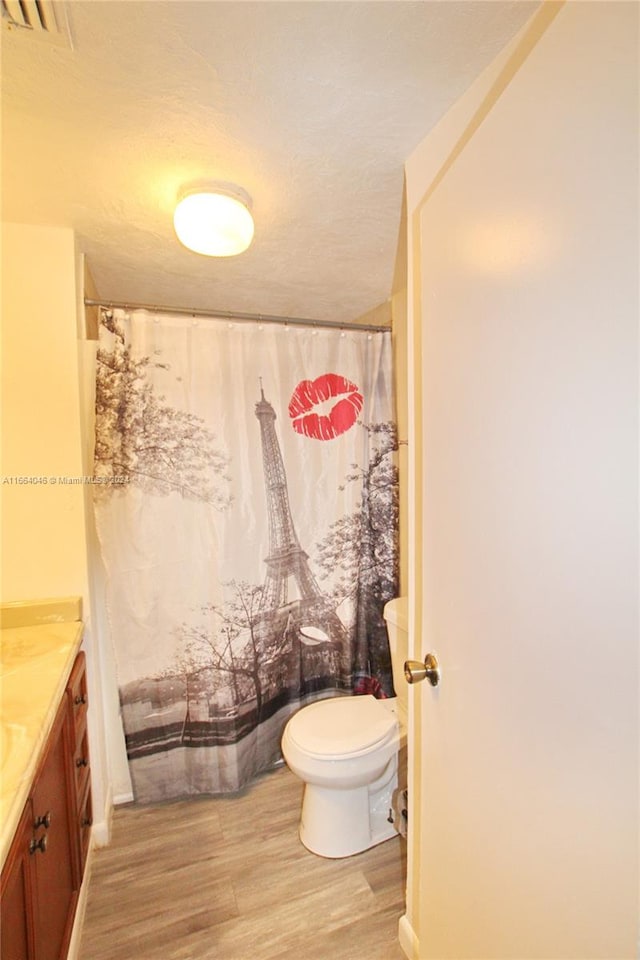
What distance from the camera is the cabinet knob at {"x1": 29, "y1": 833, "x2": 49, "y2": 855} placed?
90 centimetres

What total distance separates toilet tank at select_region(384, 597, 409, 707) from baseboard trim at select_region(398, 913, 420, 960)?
0.62m

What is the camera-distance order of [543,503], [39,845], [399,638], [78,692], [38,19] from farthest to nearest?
[399,638] → [78,692] → [39,845] → [38,19] → [543,503]

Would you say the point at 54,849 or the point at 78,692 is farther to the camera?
the point at 78,692

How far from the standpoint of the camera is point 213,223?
1335 millimetres

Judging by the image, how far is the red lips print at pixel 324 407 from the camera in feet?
6.54

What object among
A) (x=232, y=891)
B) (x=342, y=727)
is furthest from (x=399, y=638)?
(x=232, y=891)

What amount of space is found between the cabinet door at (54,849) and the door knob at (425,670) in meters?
0.85

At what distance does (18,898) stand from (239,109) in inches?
68.0

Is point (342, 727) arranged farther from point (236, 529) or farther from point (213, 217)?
point (213, 217)

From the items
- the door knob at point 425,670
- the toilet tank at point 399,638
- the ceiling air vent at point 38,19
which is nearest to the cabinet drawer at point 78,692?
the door knob at point 425,670

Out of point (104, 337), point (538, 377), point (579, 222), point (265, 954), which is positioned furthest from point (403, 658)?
point (104, 337)

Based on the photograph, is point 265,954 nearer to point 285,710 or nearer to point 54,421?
point 285,710

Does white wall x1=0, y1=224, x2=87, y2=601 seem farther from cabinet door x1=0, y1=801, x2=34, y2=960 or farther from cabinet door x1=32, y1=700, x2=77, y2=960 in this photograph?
cabinet door x1=0, y1=801, x2=34, y2=960

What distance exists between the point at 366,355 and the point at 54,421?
52.1 inches
